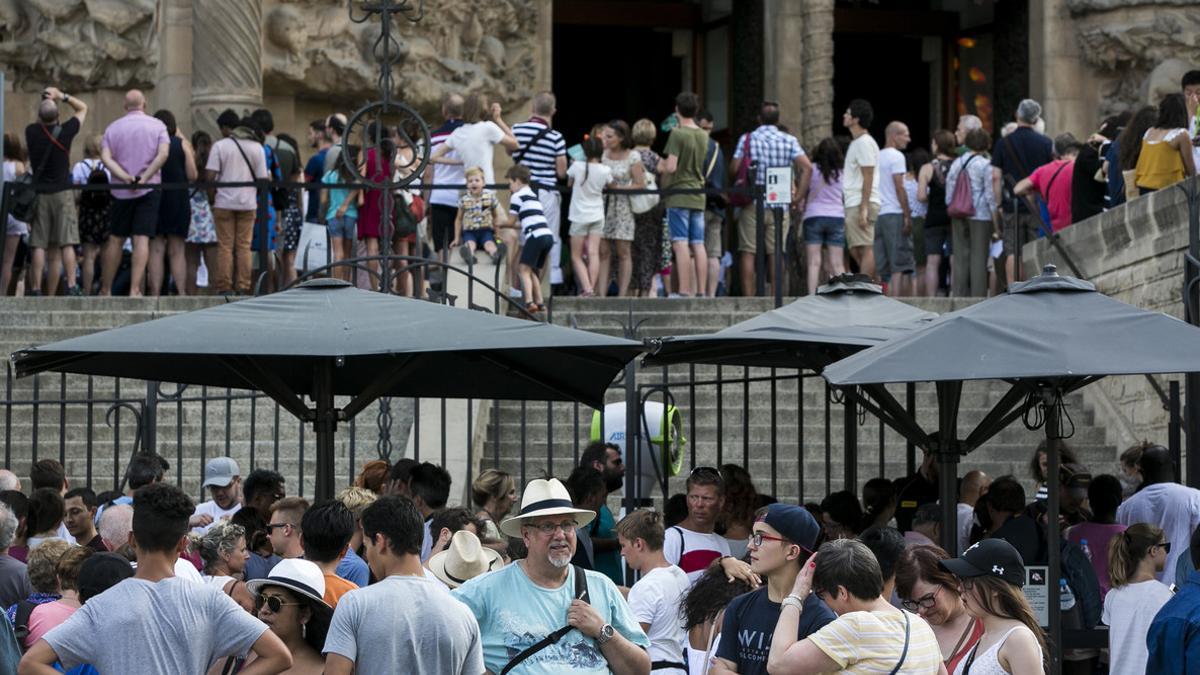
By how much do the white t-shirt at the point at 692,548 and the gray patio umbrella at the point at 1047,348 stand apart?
928 millimetres

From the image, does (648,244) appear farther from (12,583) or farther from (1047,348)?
(12,583)

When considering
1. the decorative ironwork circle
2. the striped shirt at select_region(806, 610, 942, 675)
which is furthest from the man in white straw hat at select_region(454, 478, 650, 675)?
the decorative ironwork circle

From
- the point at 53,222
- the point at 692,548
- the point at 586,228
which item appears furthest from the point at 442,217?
the point at 692,548

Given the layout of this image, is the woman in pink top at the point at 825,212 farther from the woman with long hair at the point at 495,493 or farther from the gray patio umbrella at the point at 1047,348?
the gray patio umbrella at the point at 1047,348

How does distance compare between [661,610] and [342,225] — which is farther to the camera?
[342,225]

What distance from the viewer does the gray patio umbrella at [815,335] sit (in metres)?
11.1

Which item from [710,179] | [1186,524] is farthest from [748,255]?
[1186,524]

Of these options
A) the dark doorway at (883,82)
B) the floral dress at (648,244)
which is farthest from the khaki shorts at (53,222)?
the dark doorway at (883,82)

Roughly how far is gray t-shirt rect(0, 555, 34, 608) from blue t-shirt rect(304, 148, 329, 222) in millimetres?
9784

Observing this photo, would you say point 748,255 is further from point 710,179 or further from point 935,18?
point 935,18

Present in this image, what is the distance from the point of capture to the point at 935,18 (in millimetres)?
28797

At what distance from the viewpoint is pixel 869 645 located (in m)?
6.98

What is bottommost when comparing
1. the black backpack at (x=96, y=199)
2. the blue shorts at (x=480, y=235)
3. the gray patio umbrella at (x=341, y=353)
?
the gray patio umbrella at (x=341, y=353)

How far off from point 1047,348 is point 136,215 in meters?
10.2
